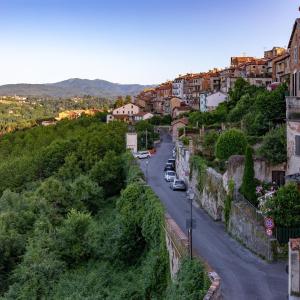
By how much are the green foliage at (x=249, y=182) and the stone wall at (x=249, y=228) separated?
367 millimetres

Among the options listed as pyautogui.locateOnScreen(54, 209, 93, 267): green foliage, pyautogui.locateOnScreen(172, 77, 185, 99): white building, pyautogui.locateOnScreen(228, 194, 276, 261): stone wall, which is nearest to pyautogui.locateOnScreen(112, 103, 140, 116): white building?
pyautogui.locateOnScreen(172, 77, 185, 99): white building

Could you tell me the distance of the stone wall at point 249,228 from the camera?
20.8m

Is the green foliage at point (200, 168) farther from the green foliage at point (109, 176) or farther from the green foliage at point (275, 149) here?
the green foliage at point (109, 176)

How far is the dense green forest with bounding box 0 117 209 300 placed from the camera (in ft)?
78.6

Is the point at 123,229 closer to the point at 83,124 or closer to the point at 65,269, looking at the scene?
the point at 65,269

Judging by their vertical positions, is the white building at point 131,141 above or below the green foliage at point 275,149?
below

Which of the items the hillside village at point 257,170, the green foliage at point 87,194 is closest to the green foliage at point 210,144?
the hillside village at point 257,170

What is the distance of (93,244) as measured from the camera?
3098 centimetres

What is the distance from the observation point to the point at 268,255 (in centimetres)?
2059

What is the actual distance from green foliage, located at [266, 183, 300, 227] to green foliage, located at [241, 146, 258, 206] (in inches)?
156

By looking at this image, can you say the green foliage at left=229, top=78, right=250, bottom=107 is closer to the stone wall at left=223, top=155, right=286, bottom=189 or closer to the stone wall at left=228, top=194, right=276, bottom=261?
the stone wall at left=223, top=155, right=286, bottom=189

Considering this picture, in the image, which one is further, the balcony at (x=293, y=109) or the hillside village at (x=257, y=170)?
the balcony at (x=293, y=109)

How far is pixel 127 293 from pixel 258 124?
832 inches

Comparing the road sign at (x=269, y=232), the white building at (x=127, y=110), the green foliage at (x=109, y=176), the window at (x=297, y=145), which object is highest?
the white building at (x=127, y=110)
